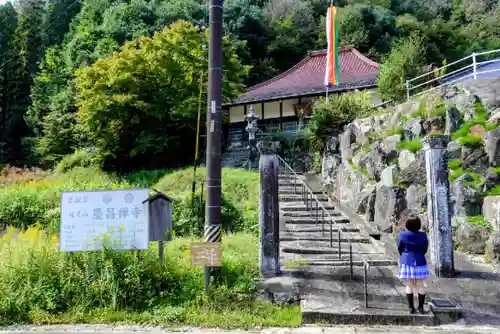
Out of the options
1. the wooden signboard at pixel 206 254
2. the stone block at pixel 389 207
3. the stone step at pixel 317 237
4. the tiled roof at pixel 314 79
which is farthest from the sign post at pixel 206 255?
the tiled roof at pixel 314 79

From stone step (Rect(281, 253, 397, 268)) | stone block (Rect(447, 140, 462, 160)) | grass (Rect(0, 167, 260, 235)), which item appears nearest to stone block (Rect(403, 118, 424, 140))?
stone block (Rect(447, 140, 462, 160))

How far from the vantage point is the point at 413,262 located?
6.78m

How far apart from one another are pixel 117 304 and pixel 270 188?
354cm

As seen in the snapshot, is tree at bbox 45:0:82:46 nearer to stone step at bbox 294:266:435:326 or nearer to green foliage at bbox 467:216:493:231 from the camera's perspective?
stone step at bbox 294:266:435:326

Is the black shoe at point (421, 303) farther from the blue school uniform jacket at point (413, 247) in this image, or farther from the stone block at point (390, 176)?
the stone block at point (390, 176)

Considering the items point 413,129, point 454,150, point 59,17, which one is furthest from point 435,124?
point 59,17

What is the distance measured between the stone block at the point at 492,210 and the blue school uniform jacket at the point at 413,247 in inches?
149

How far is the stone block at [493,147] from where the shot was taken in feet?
34.9

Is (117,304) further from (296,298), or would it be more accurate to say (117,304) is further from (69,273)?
(296,298)

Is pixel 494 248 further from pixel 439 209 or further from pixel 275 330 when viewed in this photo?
pixel 275 330

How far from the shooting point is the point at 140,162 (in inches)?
902

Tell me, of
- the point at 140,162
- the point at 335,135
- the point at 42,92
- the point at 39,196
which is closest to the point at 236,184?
the point at 335,135

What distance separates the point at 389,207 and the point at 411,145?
213cm

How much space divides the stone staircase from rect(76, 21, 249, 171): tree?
382 inches
